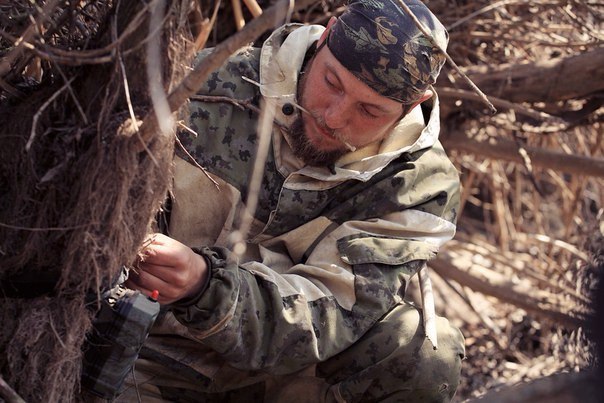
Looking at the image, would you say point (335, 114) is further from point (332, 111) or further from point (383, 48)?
point (383, 48)

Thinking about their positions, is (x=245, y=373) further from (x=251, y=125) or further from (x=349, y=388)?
(x=251, y=125)

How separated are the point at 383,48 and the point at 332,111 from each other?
0.69 feet

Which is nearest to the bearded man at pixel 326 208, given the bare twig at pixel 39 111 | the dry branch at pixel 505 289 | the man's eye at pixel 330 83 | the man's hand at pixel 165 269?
the man's eye at pixel 330 83

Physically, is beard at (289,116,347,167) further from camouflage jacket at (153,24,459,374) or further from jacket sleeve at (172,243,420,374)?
jacket sleeve at (172,243,420,374)

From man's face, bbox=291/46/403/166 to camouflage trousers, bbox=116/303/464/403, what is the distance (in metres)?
0.49

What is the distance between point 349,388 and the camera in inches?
106

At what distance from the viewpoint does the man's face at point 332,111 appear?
2.60 m

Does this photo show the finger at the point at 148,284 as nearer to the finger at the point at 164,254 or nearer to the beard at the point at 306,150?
the finger at the point at 164,254

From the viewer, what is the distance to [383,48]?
8.55 feet

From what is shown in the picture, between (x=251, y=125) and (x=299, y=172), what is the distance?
0.19 m

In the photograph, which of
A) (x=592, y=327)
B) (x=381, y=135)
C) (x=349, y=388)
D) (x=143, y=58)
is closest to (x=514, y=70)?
(x=381, y=135)

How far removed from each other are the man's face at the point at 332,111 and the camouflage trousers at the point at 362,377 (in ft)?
1.59

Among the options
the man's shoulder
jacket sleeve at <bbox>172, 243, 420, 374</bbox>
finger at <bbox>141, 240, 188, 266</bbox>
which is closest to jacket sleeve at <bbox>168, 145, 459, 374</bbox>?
jacket sleeve at <bbox>172, 243, 420, 374</bbox>

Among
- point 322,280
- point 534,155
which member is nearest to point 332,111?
point 322,280
